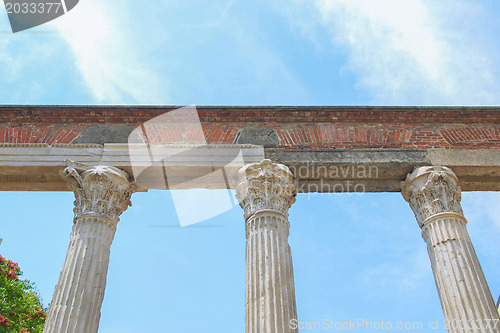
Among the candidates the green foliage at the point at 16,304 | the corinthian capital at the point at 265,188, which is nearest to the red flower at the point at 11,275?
the green foliage at the point at 16,304

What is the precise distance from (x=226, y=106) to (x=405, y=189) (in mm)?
4142

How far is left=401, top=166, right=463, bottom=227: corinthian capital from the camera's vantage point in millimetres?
9281

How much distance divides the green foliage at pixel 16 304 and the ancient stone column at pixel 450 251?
1139cm

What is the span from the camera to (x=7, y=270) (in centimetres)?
1495

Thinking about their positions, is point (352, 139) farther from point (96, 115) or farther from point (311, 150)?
point (96, 115)

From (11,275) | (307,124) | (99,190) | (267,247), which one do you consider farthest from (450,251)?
(11,275)

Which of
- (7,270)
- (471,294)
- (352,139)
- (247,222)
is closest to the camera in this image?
(471,294)

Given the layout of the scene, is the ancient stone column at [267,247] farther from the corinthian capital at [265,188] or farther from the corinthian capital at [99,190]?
the corinthian capital at [99,190]

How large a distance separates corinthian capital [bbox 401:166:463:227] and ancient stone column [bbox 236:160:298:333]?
235cm

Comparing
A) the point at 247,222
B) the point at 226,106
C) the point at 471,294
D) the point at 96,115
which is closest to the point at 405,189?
the point at 471,294

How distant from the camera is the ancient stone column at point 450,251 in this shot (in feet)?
25.9

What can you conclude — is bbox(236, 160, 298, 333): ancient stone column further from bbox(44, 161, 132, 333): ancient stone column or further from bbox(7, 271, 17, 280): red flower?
A: bbox(7, 271, 17, 280): red flower

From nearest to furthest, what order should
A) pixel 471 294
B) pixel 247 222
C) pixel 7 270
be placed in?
pixel 471 294, pixel 247 222, pixel 7 270

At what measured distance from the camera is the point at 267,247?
8414 millimetres
